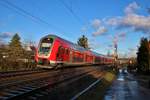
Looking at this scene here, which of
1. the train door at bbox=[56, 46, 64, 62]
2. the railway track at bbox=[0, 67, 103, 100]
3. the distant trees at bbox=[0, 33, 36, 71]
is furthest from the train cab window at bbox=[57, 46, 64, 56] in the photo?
the railway track at bbox=[0, 67, 103, 100]

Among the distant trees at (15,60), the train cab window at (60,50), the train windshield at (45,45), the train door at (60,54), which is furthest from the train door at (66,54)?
the distant trees at (15,60)

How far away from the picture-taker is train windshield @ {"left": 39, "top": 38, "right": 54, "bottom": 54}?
3262 cm

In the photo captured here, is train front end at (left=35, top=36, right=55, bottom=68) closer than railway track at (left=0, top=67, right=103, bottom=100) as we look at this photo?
No

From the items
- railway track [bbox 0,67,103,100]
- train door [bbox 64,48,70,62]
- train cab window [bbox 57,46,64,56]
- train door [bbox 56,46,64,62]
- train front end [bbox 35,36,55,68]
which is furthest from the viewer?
train door [bbox 64,48,70,62]

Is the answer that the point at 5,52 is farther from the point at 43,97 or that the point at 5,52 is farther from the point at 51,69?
the point at 43,97

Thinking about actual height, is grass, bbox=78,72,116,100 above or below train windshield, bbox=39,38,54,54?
below

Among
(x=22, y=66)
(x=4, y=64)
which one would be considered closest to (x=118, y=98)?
(x=4, y=64)

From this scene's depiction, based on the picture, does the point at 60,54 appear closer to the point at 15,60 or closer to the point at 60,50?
the point at 60,50

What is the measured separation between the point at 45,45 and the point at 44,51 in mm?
835

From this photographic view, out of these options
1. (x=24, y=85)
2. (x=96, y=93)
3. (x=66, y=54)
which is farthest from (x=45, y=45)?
(x=96, y=93)

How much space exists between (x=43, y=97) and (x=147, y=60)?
34.0 m

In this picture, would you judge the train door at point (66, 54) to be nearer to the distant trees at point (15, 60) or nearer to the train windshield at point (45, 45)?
the train windshield at point (45, 45)

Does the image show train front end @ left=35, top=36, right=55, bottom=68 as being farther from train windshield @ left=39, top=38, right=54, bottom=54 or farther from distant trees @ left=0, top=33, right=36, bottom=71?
distant trees @ left=0, top=33, right=36, bottom=71

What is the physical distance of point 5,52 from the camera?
5106cm
